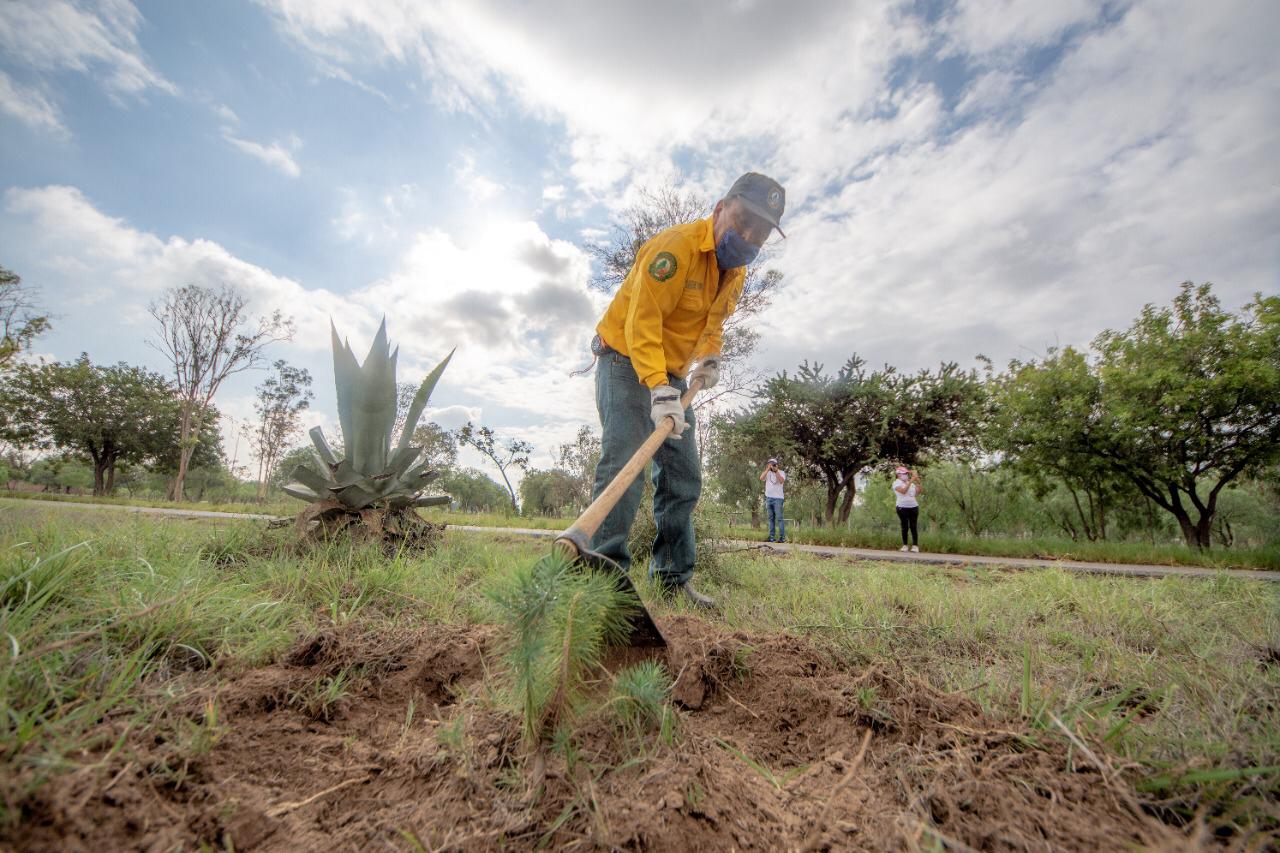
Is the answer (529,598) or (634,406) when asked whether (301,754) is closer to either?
(529,598)

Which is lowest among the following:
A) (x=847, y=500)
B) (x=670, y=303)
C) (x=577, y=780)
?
(x=577, y=780)

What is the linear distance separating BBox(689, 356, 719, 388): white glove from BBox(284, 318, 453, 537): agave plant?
1.97 metres

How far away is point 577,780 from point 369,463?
3299 mm

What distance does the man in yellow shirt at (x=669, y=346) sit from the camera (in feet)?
8.71

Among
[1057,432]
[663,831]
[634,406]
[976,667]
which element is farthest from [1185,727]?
[1057,432]

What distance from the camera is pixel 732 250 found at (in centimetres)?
282

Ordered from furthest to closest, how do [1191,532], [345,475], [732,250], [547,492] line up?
1. [547,492]
2. [1191,532]
3. [345,475]
4. [732,250]

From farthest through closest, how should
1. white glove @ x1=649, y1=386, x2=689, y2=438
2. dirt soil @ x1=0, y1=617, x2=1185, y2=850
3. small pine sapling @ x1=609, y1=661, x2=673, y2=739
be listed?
white glove @ x1=649, y1=386, x2=689, y2=438, small pine sapling @ x1=609, y1=661, x2=673, y2=739, dirt soil @ x1=0, y1=617, x2=1185, y2=850

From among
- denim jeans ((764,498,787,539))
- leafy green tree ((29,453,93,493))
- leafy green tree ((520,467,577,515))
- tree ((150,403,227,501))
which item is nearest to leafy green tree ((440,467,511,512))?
leafy green tree ((520,467,577,515))

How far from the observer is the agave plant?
130 inches

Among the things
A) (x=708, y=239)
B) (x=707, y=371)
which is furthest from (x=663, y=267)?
(x=707, y=371)

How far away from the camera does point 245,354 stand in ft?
71.9

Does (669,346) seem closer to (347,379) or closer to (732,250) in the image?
(732,250)

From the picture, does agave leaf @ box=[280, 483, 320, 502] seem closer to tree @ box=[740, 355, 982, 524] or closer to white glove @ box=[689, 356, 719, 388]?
white glove @ box=[689, 356, 719, 388]
